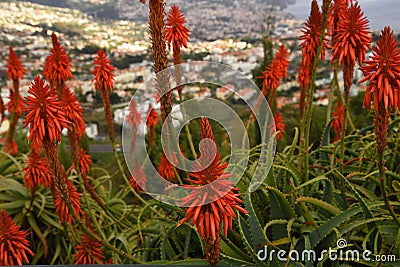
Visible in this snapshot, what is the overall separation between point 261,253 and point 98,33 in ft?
24.7

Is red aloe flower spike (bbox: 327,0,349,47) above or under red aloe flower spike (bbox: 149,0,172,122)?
above

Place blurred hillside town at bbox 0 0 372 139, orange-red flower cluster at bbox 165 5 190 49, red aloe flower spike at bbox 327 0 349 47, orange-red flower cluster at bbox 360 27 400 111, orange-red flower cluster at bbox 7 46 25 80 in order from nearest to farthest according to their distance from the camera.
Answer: orange-red flower cluster at bbox 360 27 400 111 < red aloe flower spike at bbox 327 0 349 47 < orange-red flower cluster at bbox 165 5 190 49 < orange-red flower cluster at bbox 7 46 25 80 < blurred hillside town at bbox 0 0 372 139

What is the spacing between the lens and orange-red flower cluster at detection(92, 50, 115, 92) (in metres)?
1.75

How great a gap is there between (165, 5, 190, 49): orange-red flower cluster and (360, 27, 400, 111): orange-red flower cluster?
2.68 ft

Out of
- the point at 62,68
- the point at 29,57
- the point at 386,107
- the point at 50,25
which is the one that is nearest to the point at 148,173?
the point at 62,68

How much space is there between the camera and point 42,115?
4.09ft

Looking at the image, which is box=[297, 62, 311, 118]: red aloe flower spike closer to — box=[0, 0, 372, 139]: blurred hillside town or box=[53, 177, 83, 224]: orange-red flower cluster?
box=[0, 0, 372, 139]: blurred hillside town

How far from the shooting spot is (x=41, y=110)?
4.10 ft

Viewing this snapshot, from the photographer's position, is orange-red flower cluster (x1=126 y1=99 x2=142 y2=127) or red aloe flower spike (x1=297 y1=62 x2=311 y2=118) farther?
orange-red flower cluster (x1=126 y1=99 x2=142 y2=127)

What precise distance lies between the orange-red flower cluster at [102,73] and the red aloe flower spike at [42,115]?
486 mm

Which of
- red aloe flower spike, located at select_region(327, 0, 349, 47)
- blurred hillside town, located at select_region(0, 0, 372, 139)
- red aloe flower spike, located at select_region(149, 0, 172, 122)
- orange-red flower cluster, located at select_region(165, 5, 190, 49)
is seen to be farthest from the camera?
blurred hillside town, located at select_region(0, 0, 372, 139)

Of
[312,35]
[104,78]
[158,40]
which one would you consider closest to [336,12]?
[312,35]

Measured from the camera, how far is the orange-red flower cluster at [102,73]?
175 cm

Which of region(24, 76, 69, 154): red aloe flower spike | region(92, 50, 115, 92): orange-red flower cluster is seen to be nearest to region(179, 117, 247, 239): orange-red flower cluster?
region(24, 76, 69, 154): red aloe flower spike
